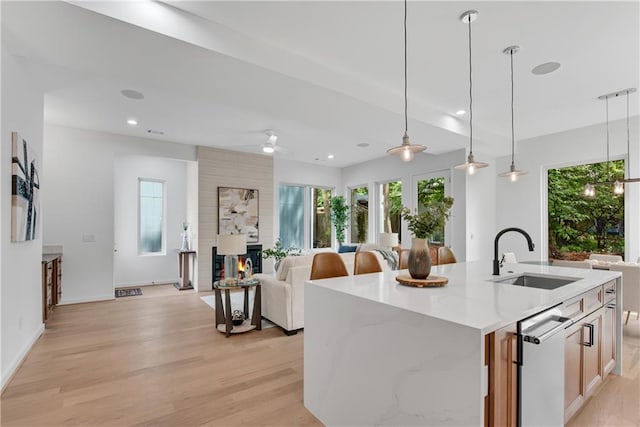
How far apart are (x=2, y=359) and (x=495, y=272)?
13.2 feet

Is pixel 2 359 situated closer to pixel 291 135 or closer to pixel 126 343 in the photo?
pixel 126 343

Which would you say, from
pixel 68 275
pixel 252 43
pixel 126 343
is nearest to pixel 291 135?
pixel 252 43

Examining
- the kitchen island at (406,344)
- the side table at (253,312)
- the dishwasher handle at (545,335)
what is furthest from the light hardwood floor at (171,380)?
the dishwasher handle at (545,335)

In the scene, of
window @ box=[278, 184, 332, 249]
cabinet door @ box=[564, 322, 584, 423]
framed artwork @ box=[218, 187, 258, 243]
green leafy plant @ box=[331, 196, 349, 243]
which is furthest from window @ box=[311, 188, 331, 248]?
cabinet door @ box=[564, 322, 584, 423]

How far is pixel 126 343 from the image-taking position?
356cm

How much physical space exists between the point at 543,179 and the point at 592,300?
4.46 meters

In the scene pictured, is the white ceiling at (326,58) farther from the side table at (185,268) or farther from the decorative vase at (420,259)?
the side table at (185,268)

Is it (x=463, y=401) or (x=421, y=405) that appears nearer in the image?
(x=463, y=401)

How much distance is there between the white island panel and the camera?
4.07 feet

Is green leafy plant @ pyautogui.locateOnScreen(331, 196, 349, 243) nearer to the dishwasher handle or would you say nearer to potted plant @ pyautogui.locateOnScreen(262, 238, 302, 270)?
potted plant @ pyautogui.locateOnScreen(262, 238, 302, 270)

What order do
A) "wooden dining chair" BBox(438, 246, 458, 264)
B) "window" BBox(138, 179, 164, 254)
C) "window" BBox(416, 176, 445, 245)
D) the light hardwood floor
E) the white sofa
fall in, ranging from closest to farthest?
1. the light hardwood floor
2. "wooden dining chair" BBox(438, 246, 458, 264)
3. the white sofa
4. "window" BBox(416, 176, 445, 245)
5. "window" BBox(138, 179, 164, 254)

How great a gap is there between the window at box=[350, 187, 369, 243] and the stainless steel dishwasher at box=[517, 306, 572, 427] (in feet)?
22.1

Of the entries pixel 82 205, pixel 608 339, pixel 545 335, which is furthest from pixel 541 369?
pixel 82 205

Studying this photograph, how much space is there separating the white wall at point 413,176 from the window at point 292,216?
4.80ft
